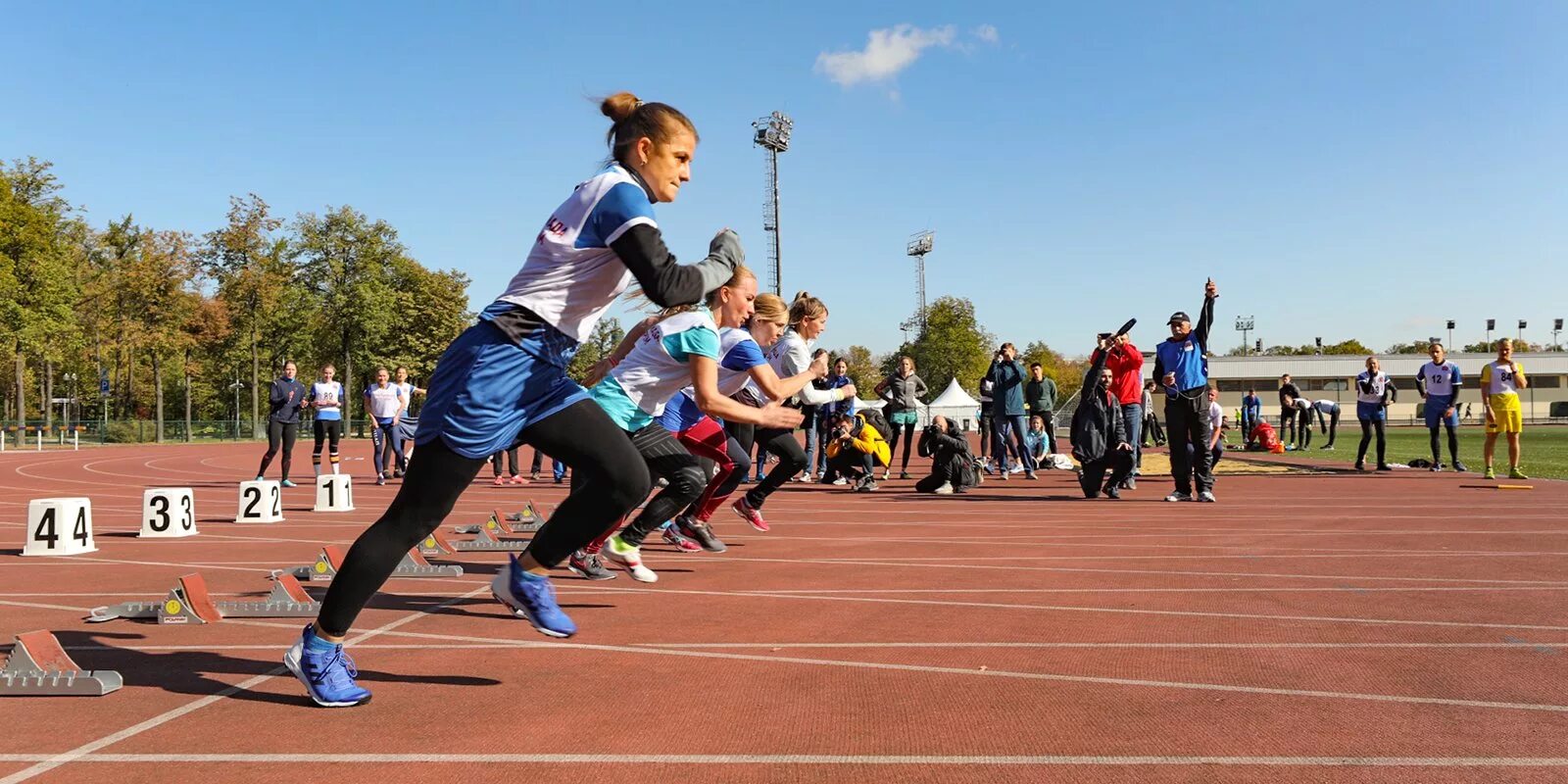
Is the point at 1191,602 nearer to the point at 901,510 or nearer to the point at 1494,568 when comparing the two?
the point at 1494,568

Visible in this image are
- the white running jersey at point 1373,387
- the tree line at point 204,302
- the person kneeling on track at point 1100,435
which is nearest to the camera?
the person kneeling on track at point 1100,435

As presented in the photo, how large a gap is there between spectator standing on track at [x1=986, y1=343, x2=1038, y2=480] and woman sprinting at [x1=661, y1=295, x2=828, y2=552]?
8.38m

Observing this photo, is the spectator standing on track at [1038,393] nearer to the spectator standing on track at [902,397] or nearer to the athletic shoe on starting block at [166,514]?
the spectator standing on track at [902,397]

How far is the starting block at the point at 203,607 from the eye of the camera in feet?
16.0

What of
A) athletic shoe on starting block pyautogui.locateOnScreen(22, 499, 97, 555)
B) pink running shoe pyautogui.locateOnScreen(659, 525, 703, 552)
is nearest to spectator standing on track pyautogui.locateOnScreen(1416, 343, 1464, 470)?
pink running shoe pyautogui.locateOnScreen(659, 525, 703, 552)

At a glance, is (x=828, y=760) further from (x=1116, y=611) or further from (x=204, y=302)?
(x=204, y=302)

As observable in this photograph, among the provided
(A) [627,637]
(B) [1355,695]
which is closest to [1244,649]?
(B) [1355,695]

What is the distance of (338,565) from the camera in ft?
19.5

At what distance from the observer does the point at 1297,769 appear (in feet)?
8.95

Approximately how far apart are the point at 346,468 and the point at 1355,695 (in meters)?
22.6

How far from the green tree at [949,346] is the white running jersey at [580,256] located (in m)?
71.6

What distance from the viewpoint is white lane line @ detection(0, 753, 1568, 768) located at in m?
2.78

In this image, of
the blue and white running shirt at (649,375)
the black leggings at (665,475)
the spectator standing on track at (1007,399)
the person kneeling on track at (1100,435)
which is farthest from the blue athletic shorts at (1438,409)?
the blue and white running shirt at (649,375)

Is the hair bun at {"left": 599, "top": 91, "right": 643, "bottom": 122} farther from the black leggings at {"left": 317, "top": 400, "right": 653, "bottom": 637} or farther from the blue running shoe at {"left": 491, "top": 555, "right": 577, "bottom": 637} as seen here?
the blue running shoe at {"left": 491, "top": 555, "right": 577, "bottom": 637}
